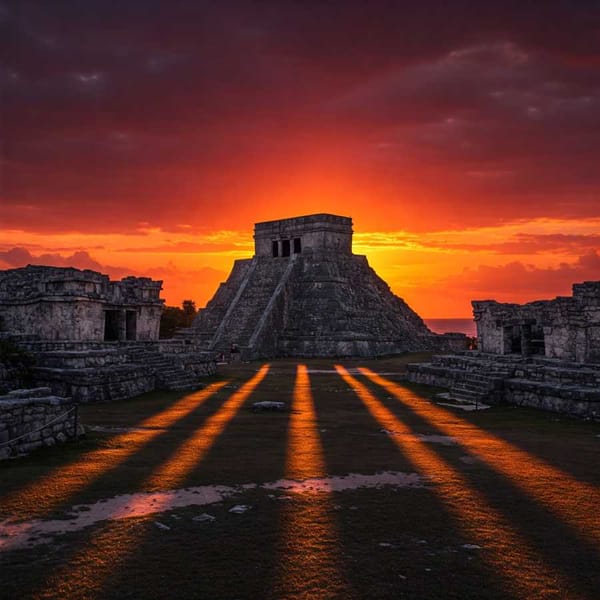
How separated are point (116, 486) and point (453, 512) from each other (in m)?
4.59

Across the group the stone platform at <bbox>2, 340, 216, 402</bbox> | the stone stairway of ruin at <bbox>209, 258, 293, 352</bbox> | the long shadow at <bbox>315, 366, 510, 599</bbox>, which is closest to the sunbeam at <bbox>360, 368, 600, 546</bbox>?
the long shadow at <bbox>315, 366, 510, 599</bbox>

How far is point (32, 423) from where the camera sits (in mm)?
10500

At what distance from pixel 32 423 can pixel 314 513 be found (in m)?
6.01

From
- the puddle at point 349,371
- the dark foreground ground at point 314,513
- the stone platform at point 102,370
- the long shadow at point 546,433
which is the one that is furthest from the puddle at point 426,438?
the puddle at point 349,371

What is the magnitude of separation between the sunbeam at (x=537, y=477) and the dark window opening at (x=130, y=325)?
17.9m

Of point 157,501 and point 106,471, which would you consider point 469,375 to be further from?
point 157,501

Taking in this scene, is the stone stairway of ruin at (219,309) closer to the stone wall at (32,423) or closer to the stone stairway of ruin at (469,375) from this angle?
the stone stairway of ruin at (469,375)

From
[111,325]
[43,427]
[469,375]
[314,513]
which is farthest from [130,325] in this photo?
[314,513]

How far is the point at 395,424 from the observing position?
13.6 metres

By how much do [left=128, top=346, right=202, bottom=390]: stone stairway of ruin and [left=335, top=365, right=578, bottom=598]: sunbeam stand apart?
11.5 meters

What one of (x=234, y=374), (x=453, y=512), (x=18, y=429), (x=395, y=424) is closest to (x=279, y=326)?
(x=234, y=374)

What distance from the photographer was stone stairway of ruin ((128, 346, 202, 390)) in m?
20.4

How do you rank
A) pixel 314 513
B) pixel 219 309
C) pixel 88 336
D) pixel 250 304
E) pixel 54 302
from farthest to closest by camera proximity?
pixel 219 309, pixel 250 304, pixel 88 336, pixel 54 302, pixel 314 513

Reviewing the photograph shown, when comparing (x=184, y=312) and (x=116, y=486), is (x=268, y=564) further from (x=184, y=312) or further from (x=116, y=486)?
(x=184, y=312)
